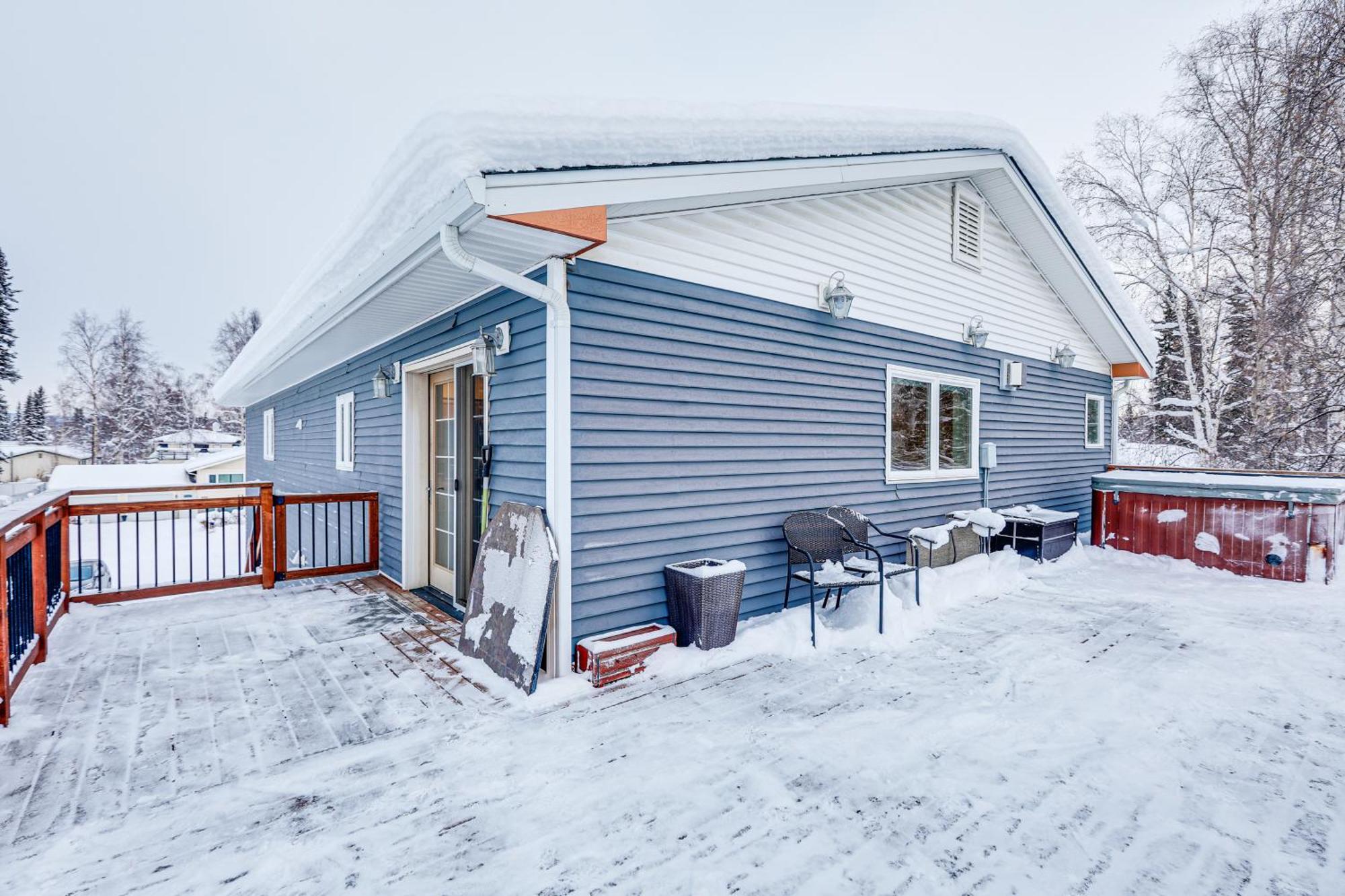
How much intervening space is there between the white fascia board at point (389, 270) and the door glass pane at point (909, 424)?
3890 mm

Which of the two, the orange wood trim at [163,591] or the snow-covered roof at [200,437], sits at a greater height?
the snow-covered roof at [200,437]

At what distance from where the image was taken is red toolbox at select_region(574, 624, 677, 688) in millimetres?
3031

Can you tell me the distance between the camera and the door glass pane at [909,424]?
5254 mm

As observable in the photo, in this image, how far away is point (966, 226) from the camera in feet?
19.3

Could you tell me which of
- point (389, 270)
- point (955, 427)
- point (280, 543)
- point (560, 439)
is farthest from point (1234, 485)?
point (280, 543)

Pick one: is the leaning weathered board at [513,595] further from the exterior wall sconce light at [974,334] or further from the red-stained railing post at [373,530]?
the exterior wall sconce light at [974,334]

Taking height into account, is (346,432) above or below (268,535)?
above

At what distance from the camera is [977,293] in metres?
6.05

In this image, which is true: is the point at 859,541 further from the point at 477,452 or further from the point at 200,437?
the point at 200,437

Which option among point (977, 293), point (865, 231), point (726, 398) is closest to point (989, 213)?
point (977, 293)

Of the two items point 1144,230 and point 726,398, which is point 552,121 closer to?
point 726,398

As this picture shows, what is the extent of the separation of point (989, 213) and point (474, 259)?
5642mm

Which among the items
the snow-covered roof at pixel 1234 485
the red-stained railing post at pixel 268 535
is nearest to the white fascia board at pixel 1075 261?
the snow-covered roof at pixel 1234 485

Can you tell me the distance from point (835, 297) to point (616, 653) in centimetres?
297
